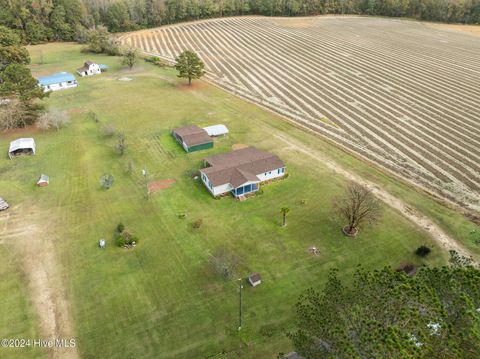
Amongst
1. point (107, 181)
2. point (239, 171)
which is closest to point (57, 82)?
point (107, 181)

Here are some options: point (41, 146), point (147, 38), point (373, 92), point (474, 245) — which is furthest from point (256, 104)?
point (147, 38)

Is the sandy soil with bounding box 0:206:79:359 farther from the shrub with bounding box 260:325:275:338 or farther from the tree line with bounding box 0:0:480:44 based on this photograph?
the tree line with bounding box 0:0:480:44

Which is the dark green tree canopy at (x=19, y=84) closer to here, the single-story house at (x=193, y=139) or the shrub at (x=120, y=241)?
the single-story house at (x=193, y=139)

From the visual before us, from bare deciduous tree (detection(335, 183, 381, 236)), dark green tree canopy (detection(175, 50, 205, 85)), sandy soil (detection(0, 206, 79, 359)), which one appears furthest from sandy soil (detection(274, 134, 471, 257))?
sandy soil (detection(0, 206, 79, 359))

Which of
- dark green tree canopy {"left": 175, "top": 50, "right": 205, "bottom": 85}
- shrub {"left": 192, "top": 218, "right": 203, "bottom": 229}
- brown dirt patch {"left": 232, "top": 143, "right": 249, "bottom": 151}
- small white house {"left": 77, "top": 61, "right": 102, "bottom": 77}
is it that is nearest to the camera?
shrub {"left": 192, "top": 218, "right": 203, "bottom": 229}

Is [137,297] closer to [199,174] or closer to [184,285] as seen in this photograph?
[184,285]
